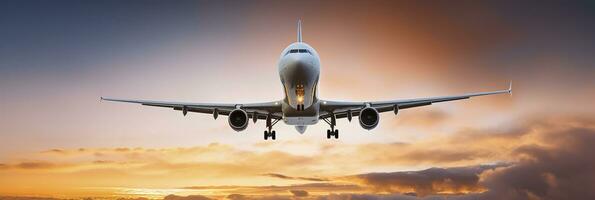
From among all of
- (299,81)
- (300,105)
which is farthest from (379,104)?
(299,81)

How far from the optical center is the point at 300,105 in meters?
58.8

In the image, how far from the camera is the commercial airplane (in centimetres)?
5584

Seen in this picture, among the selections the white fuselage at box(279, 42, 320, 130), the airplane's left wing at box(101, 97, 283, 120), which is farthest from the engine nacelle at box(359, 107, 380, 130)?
the airplane's left wing at box(101, 97, 283, 120)

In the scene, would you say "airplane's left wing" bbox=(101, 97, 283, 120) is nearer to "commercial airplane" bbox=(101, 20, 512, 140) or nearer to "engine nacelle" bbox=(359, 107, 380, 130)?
"commercial airplane" bbox=(101, 20, 512, 140)

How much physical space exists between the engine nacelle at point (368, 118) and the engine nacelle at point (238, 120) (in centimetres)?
768

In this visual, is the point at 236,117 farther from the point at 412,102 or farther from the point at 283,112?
the point at 412,102

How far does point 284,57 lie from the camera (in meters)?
56.3

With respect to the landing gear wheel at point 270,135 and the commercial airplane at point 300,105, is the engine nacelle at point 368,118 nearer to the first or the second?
the commercial airplane at point 300,105

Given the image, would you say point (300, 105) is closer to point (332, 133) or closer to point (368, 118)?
point (368, 118)

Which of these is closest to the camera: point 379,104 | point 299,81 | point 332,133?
point 299,81

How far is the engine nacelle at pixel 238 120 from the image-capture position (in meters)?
60.2

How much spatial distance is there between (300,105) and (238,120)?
454 cm

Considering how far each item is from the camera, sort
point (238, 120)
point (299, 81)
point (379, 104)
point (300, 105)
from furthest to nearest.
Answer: point (379, 104)
point (238, 120)
point (300, 105)
point (299, 81)

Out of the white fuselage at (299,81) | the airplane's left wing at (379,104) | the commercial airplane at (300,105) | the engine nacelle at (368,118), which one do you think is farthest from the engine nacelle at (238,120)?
the engine nacelle at (368,118)
